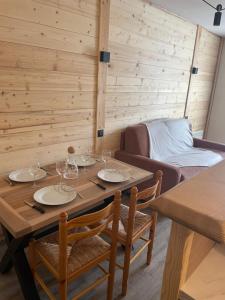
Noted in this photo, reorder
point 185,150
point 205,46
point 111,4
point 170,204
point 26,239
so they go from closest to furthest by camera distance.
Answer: point 170,204 < point 26,239 < point 111,4 < point 185,150 < point 205,46

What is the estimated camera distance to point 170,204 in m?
0.49

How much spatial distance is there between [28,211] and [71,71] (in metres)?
1.47

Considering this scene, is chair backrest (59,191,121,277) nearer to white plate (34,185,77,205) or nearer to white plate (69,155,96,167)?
white plate (34,185,77,205)

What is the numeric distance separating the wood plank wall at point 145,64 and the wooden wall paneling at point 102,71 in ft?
0.30

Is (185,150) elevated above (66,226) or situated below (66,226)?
below

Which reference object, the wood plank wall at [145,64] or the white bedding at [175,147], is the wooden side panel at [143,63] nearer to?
the wood plank wall at [145,64]

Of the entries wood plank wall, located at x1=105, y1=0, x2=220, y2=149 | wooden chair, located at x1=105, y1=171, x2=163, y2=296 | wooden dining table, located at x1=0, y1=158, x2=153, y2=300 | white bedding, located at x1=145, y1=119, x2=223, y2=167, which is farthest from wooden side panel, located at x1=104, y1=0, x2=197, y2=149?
wooden chair, located at x1=105, y1=171, x2=163, y2=296

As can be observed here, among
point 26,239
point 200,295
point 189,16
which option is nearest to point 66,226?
point 26,239

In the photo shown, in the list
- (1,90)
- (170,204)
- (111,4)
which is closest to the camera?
(170,204)

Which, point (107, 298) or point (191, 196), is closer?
point (191, 196)

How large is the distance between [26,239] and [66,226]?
0.46m

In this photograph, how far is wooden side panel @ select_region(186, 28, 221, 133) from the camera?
4175 mm

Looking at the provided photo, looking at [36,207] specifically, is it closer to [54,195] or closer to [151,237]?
[54,195]

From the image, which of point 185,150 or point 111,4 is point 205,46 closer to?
point 185,150
